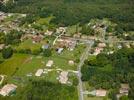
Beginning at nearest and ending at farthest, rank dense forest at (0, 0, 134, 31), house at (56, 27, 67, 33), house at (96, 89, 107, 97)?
house at (96, 89, 107, 97) → house at (56, 27, 67, 33) → dense forest at (0, 0, 134, 31)

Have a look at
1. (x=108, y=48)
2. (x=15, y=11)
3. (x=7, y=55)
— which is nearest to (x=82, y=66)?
(x=108, y=48)

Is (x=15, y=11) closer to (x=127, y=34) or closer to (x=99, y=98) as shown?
(x=127, y=34)

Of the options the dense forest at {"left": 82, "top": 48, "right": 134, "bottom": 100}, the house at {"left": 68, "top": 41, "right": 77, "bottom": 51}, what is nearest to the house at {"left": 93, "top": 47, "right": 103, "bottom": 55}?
the dense forest at {"left": 82, "top": 48, "right": 134, "bottom": 100}

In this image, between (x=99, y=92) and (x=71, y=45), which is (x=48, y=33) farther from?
(x=99, y=92)

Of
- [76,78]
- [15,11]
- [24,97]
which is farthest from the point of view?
[15,11]

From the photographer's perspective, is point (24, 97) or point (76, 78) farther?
point (76, 78)

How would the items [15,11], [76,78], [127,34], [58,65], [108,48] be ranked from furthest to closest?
1. [15,11]
2. [127,34]
3. [108,48]
4. [58,65]
5. [76,78]

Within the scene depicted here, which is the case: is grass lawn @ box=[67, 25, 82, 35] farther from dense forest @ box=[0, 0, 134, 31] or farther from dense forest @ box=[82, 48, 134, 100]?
dense forest @ box=[82, 48, 134, 100]
